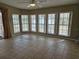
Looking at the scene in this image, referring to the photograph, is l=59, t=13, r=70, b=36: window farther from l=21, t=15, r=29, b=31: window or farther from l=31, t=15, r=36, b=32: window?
l=21, t=15, r=29, b=31: window

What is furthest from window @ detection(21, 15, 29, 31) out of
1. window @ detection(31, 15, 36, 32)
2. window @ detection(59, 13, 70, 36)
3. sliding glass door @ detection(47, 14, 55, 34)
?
window @ detection(59, 13, 70, 36)

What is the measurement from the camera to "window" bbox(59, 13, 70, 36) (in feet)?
17.6

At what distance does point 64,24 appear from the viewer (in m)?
5.54

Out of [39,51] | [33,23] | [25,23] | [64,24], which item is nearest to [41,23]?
[33,23]

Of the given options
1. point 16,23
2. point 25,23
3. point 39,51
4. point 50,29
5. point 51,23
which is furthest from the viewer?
point 25,23

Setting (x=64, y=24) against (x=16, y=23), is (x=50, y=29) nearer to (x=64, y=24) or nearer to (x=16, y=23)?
(x=64, y=24)

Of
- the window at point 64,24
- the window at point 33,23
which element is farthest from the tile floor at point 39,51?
the window at point 33,23

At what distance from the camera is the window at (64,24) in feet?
17.6

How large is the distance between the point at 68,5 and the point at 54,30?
6.92 feet

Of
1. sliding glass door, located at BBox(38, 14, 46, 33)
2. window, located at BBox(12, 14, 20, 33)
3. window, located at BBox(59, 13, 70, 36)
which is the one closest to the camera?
window, located at BBox(59, 13, 70, 36)

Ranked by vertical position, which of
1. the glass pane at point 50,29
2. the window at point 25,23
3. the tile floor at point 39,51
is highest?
the window at point 25,23

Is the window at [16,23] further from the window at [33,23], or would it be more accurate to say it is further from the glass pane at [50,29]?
the glass pane at [50,29]

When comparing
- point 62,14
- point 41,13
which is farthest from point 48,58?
point 41,13

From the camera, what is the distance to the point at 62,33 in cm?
576
